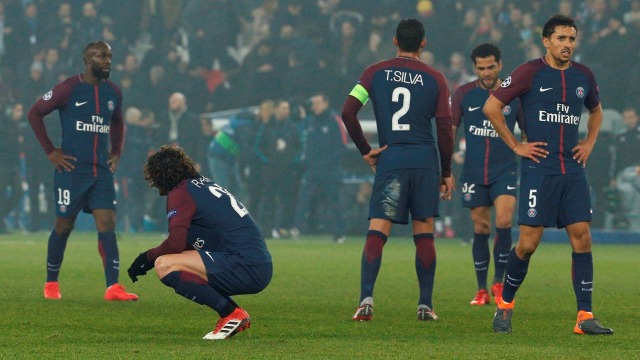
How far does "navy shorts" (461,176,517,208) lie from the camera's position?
38.9 ft

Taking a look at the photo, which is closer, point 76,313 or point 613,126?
point 76,313

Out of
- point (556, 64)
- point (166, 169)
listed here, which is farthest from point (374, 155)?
point (166, 169)

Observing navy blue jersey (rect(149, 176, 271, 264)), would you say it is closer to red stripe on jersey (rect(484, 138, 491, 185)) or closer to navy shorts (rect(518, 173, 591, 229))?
navy shorts (rect(518, 173, 591, 229))

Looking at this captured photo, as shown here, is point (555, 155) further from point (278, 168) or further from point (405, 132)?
point (278, 168)

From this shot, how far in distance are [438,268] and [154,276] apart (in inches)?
141

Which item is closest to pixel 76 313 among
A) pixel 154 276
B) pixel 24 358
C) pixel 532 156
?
pixel 24 358

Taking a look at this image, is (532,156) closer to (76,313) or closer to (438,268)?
(76,313)

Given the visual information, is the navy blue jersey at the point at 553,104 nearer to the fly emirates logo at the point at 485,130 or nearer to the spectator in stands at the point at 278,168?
the fly emirates logo at the point at 485,130

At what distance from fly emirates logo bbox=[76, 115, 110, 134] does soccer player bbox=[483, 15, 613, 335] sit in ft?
14.7

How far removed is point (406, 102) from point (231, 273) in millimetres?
2137

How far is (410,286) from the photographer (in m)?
13.4

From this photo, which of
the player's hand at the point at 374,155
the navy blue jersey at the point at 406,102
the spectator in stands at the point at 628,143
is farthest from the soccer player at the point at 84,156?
the spectator in stands at the point at 628,143

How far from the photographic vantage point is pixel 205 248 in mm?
8570

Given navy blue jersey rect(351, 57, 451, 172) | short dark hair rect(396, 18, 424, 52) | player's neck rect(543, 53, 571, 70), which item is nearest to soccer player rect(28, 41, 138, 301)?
navy blue jersey rect(351, 57, 451, 172)
